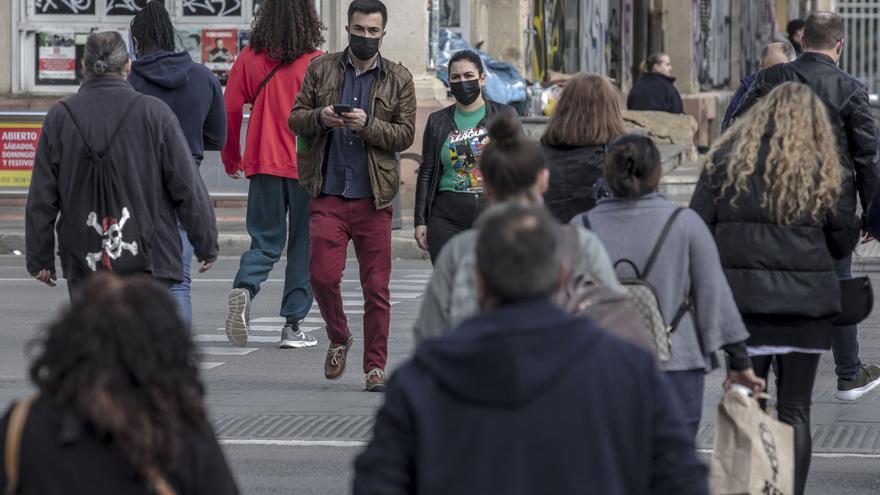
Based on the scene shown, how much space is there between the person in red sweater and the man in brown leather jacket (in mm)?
1179

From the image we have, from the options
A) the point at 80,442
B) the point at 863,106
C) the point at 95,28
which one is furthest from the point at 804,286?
the point at 95,28

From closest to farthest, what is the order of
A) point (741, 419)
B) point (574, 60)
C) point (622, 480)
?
1. point (622, 480)
2. point (741, 419)
3. point (574, 60)

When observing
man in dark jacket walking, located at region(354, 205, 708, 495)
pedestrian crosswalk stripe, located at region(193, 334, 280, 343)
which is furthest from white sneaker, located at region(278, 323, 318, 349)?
man in dark jacket walking, located at region(354, 205, 708, 495)

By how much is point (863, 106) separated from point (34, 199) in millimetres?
→ 3735

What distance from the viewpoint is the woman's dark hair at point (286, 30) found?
999cm

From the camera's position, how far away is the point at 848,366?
29.0 ft

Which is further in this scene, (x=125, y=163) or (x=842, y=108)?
(x=842, y=108)

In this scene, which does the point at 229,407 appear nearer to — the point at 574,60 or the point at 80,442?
the point at 80,442

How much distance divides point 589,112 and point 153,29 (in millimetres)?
2601

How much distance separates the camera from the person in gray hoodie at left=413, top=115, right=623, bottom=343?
4164 millimetres

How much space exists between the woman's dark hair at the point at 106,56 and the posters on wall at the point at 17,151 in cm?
1144

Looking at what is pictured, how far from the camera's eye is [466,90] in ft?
27.9

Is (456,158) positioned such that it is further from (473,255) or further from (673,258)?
(473,255)

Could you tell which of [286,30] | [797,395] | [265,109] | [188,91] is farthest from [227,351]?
[797,395]
